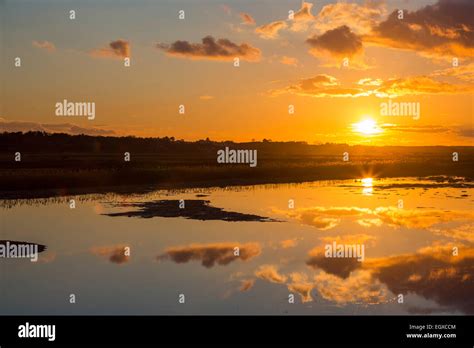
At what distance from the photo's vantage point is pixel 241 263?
17.3 m

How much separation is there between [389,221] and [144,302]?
15.9 meters

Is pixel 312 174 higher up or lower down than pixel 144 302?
higher up

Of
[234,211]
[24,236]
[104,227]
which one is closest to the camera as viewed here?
[24,236]

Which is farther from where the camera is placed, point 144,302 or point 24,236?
point 24,236

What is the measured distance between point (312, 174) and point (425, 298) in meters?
48.3

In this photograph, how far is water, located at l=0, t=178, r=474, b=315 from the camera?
13.4 m

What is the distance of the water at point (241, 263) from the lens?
43.8ft
